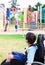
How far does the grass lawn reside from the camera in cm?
434

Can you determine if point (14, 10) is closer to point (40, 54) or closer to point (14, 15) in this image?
point (14, 15)

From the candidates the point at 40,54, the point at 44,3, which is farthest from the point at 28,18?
the point at 40,54

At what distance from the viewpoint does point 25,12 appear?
4316 millimetres

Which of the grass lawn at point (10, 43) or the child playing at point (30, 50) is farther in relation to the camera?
the grass lawn at point (10, 43)

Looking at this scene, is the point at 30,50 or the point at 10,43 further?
the point at 10,43

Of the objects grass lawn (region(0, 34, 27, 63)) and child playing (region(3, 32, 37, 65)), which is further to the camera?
grass lawn (region(0, 34, 27, 63))

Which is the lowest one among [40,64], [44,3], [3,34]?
[40,64]

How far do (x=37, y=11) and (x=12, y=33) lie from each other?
641mm

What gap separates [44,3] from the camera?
14.0ft

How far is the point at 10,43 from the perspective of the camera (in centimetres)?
437

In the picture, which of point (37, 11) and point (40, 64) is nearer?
point (40, 64)

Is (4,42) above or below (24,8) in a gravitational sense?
below

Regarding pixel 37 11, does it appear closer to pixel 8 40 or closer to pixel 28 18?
pixel 28 18

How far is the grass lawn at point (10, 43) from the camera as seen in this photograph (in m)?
4.34
